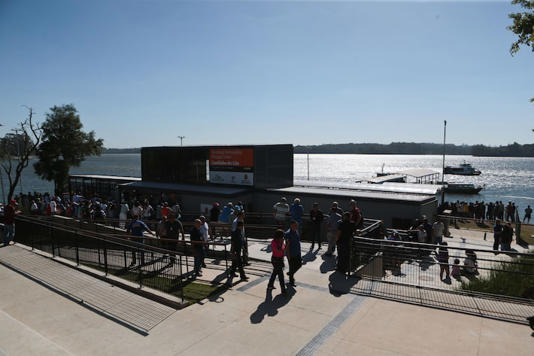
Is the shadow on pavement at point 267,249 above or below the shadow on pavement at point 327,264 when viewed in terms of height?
below

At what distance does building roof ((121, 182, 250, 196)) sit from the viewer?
2062 cm

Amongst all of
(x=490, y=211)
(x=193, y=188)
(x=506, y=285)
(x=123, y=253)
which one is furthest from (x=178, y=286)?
(x=490, y=211)

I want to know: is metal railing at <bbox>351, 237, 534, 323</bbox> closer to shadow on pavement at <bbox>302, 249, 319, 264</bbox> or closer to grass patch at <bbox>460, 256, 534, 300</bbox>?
grass patch at <bbox>460, 256, 534, 300</bbox>

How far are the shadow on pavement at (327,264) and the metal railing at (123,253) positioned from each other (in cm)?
271

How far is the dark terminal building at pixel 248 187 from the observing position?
17261mm

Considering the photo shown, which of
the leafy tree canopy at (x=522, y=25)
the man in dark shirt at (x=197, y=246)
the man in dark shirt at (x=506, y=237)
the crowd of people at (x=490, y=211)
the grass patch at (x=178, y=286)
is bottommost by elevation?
the crowd of people at (x=490, y=211)

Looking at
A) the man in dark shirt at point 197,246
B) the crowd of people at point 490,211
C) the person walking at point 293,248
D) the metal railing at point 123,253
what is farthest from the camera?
the crowd of people at point 490,211

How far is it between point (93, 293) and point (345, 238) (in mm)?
6265

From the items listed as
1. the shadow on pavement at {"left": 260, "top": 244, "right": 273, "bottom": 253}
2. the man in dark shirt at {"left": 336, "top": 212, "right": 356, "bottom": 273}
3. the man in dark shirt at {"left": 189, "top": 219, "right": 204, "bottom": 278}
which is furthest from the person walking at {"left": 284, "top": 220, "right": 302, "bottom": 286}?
the shadow on pavement at {"left": 260, "top": 244, "right": 273, "bottom": 253}

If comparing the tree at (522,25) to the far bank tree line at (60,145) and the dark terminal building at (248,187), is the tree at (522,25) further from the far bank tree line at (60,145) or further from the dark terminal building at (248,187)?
the far bank tree line at (60,145)

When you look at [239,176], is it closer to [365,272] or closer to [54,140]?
[365,272]

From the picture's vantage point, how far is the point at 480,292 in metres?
7.89

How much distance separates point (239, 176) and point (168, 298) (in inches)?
569

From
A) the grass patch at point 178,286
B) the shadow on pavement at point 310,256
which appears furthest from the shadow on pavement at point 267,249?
the grass patch at point 178,286
